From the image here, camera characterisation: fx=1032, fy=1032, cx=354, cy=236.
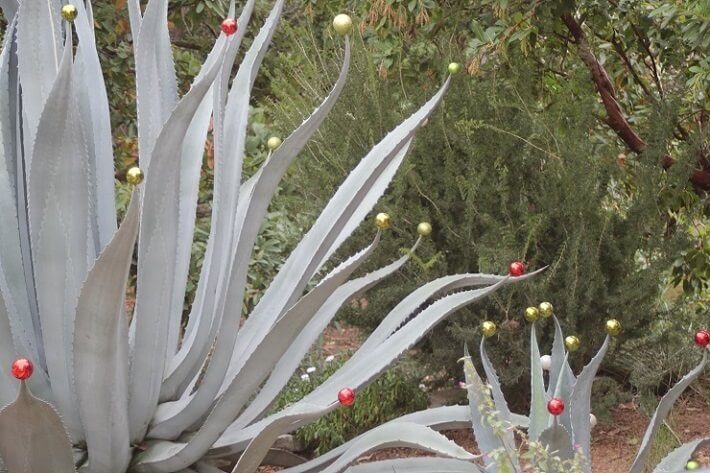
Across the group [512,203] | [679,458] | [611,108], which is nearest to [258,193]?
[679,458]

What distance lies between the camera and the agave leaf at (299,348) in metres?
2.72

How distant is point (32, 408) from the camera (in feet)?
6.74

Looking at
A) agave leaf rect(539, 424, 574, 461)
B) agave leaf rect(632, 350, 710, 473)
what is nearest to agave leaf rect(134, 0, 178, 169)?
agave leaf rect(539, 424, 574, 461)

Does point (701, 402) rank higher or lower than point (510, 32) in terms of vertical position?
lower

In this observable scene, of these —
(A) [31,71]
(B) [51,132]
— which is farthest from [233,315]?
(A) [31,71]

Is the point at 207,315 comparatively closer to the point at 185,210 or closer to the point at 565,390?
the point at 185,210

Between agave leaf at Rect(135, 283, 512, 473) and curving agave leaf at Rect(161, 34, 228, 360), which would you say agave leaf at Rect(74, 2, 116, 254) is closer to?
curving agave leaf at Rect(161, 34, 228, 360)

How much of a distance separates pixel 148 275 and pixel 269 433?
0.46 metres

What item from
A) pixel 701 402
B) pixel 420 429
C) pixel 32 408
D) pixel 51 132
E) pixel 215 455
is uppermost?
pixel 51 132

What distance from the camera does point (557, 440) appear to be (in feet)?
6.72

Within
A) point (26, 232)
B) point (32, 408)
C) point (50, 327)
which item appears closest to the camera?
point (32, 408)

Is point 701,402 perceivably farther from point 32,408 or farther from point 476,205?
point 32,408

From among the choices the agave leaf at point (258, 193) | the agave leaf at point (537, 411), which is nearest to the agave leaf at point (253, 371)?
the agave leaf at point (258, 193)

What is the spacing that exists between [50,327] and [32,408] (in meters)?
0.34
